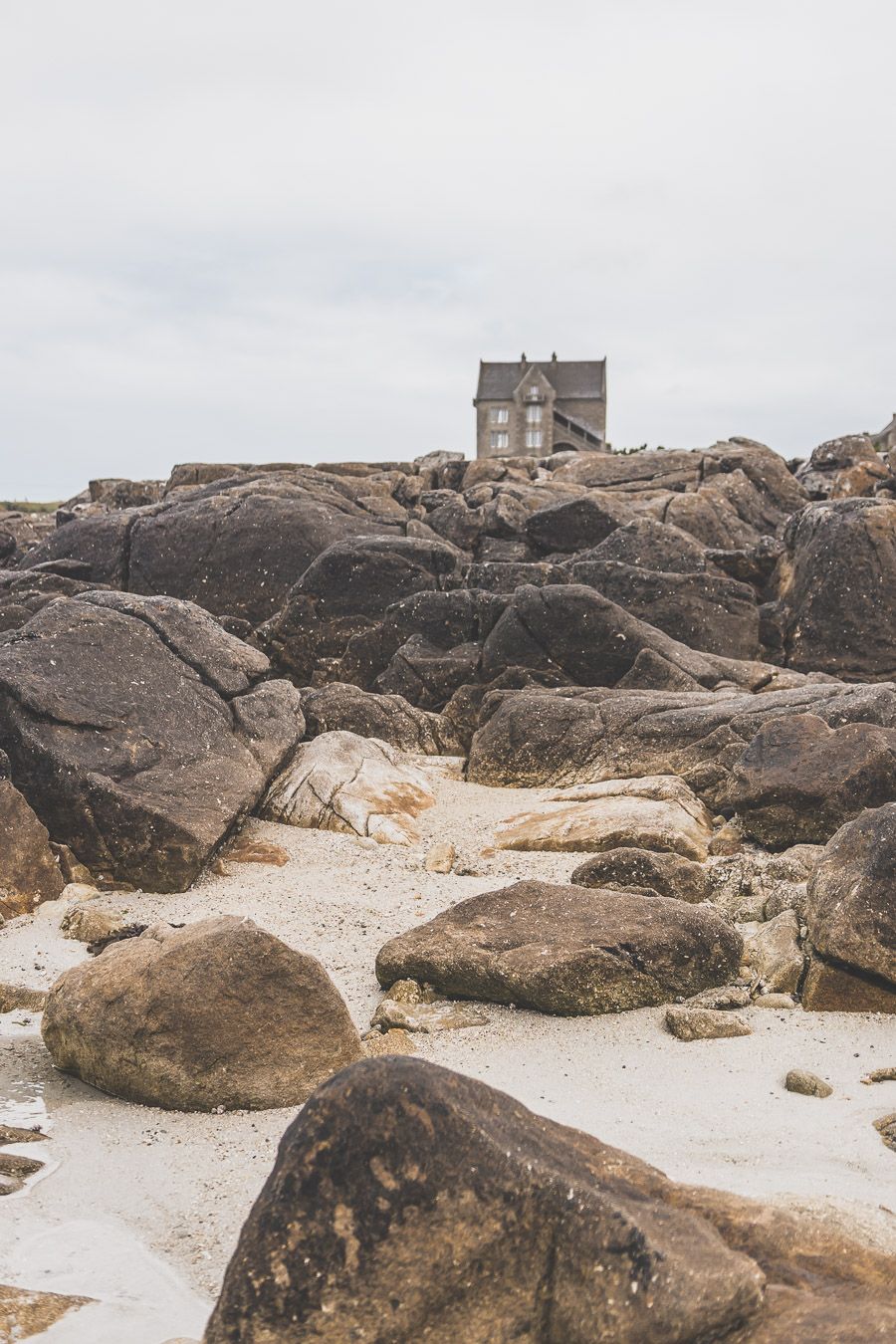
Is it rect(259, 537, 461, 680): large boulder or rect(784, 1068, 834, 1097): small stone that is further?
rect(259, 537, 461, 680): large boulder

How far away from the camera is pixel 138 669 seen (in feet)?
39.3

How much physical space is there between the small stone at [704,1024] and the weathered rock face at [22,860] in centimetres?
520

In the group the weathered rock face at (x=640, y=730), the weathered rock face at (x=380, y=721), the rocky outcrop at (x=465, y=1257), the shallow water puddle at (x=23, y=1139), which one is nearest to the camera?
the rocky outcrop at (x=465, y=1257)

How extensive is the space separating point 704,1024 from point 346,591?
564 inches

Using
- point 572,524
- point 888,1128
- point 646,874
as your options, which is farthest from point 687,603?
point 888,1128

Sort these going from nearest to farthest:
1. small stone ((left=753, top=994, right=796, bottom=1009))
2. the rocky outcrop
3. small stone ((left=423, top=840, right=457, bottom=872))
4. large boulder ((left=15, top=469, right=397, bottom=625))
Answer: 1. the rocky outcrop
2. small stone ((left=753, top=994, right=796, bottom=1009))
3. small stone ((left=423, top=840, right=457, bottom=872))
4. large boulder ((left=15, top=469, right=397, bottom=625))

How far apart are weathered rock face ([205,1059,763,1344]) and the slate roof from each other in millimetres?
76004

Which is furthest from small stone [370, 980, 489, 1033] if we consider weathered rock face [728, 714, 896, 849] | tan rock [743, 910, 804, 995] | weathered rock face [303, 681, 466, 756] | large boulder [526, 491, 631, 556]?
large boulder [526, 491, 631, 556]

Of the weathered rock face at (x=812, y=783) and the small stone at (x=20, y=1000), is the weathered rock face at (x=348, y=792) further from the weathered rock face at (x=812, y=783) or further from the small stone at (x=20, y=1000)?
the small stone at (x=20, y=1000)

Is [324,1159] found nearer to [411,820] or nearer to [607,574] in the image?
[411,820]

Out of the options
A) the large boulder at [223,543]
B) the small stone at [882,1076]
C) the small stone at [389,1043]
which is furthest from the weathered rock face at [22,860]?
the large boulder at [223,543]

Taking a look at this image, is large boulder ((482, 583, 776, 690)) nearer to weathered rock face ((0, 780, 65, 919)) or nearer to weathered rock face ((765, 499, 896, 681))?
weathered rock face ((765, 499, 896, 681))

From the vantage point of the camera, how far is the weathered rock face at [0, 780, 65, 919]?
938 centimetres

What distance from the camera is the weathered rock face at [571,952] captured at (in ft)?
23.2
